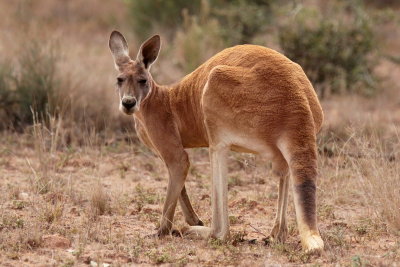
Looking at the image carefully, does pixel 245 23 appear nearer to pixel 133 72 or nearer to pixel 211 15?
pixel 211 15

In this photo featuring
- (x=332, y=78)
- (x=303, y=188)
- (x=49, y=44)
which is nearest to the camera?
(x=303, y=188)

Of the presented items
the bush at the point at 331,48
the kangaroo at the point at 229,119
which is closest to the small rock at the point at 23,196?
the kangaroo at the point at 229,119

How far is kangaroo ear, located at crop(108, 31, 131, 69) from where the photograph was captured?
614 cm

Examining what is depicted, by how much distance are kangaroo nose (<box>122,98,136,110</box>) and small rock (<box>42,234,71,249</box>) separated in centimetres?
107

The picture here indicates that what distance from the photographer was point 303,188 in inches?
199

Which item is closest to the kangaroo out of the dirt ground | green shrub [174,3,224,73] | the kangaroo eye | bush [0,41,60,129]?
the kangaroo eye

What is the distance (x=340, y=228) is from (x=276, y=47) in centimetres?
638

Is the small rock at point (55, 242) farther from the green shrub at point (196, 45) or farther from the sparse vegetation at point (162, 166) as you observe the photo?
the green shrub at point (196, 45)

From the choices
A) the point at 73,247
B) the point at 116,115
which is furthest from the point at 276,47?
the point at 73,247

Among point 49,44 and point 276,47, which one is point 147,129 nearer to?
point 49,44

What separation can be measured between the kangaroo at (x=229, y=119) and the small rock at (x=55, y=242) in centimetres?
80

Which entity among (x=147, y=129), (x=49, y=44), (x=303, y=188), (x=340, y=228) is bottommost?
(x=340, y=228)

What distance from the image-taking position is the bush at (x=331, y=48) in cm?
1191

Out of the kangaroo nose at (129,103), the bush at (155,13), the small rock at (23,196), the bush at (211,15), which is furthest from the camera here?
the bush at (155,13)
